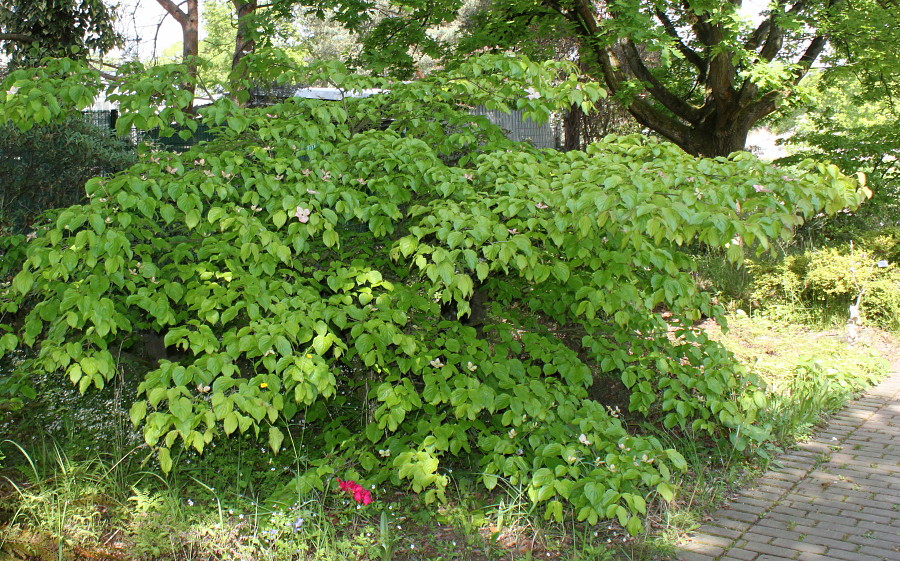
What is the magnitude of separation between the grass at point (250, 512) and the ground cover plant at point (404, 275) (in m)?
A: 0.11

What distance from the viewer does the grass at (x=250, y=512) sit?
10.9ft

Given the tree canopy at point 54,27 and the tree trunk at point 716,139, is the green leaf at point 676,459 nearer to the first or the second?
the tree trunk at point 716,139

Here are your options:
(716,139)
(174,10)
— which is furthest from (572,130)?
(174,10)

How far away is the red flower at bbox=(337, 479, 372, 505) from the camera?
3.56m

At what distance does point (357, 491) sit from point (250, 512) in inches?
21.3

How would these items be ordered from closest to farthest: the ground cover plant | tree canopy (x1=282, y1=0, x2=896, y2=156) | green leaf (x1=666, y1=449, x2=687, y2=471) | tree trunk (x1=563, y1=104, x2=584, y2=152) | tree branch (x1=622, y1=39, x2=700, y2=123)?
the ground cover plant
green leaf (x1=666, y1=449, x2=687, y2=471)
tree canopy (x1=282, y1=0, x2=896, y2=156)
tree branch (x1=622, y1=39, x2=700, y2=123)
tree trunk (x1=563, y1=104, x2=584, y2=152)

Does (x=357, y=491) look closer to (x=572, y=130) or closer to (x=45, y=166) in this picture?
(x=45, y=166)

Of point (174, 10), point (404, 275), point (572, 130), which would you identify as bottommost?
point (404, 275)

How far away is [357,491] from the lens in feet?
11.8

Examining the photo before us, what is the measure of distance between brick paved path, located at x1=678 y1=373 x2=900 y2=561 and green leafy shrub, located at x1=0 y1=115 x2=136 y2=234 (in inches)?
204

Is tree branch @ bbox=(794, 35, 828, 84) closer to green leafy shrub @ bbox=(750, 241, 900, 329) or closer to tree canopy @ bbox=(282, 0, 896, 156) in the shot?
tree canopy @ bbox=(282, 0, 896, 156)

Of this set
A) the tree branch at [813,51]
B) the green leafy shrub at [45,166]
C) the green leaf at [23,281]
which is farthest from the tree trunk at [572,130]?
the green leaf at [23,281]

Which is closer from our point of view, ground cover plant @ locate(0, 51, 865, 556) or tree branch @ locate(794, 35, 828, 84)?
ground cover plant @ locate(0, 51, 865, 556)

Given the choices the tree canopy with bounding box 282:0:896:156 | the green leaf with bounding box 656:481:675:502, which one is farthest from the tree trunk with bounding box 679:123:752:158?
the green leaf with bounding box 656:481:675:502
